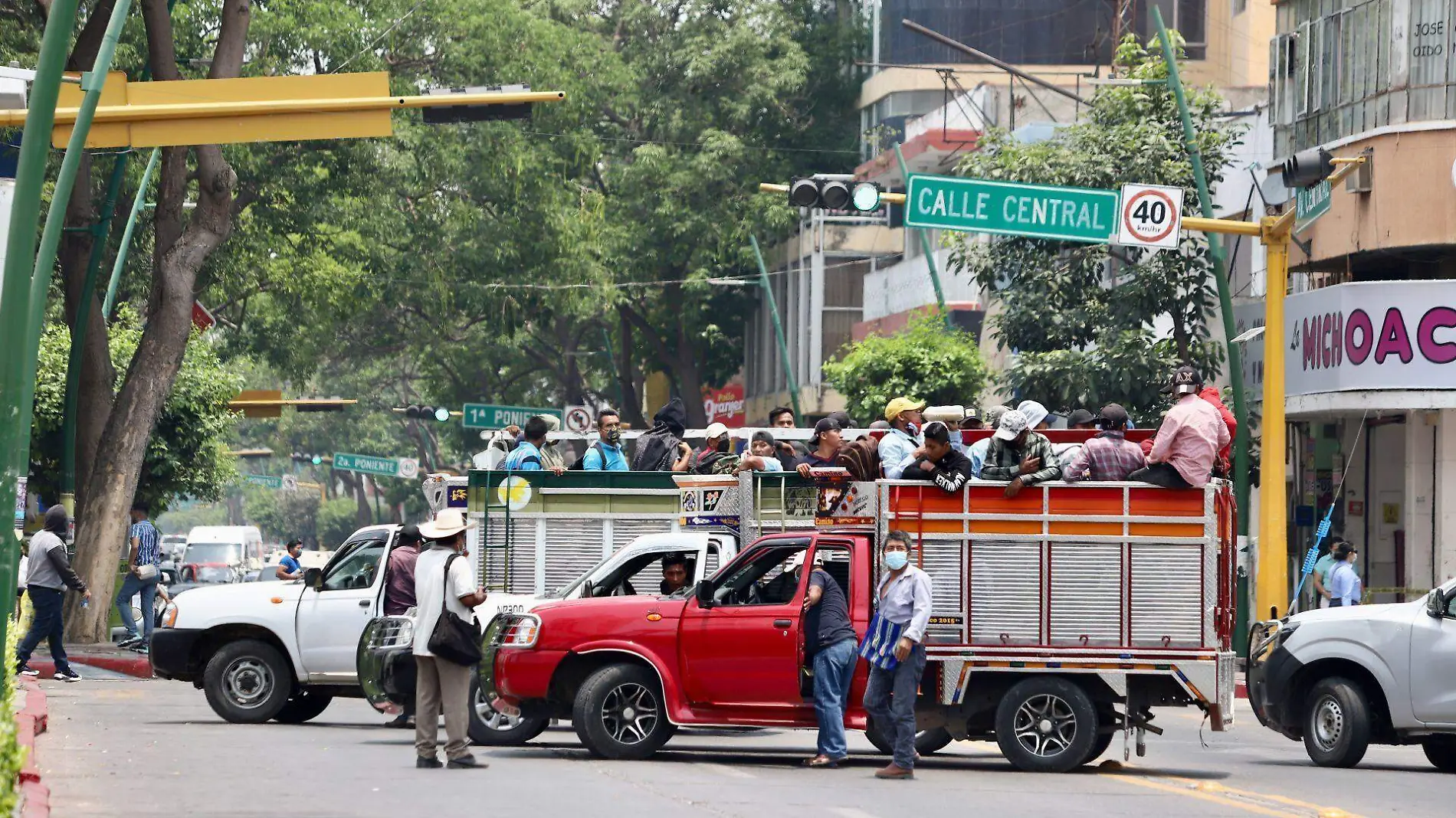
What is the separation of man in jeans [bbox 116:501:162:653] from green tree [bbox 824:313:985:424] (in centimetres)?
1450

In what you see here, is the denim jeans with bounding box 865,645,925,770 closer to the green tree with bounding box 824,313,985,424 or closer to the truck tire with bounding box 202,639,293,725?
the truck tire with bounding box 202,639,293,725

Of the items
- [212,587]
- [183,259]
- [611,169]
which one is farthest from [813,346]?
[212,587]

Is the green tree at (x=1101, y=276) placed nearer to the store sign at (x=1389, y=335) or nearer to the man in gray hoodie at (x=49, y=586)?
the store sign at (x=1389, y=335)

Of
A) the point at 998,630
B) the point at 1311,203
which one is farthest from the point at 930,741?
the point at 1311,203

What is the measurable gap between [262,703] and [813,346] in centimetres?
3610

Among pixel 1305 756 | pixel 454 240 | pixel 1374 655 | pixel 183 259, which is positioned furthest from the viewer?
pixel 454 240

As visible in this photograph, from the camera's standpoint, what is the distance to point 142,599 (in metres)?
27.2

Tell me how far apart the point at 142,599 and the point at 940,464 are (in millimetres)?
15394

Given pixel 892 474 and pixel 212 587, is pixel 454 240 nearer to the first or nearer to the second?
pixel 212 587

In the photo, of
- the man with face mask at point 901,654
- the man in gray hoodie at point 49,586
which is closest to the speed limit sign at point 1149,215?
the man with face mask at point 901,654

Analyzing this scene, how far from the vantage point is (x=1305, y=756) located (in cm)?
1745

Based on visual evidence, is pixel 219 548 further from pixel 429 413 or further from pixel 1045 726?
pixel 1045 726

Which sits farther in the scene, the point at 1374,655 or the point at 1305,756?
the point at 1305,756

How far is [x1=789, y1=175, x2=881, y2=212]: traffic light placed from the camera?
22.7 meters
